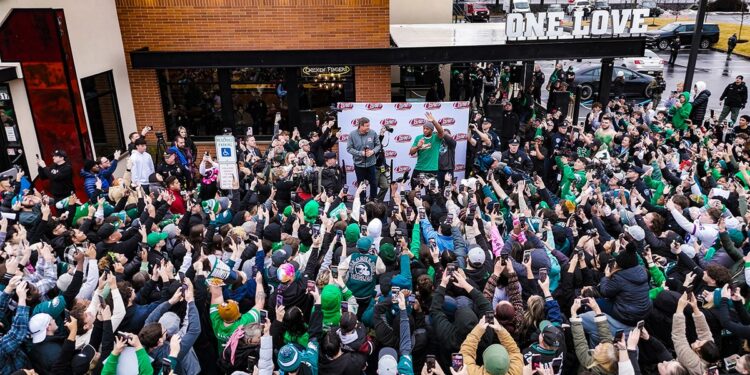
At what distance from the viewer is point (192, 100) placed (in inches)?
518

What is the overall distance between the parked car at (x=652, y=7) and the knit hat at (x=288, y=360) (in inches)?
1743

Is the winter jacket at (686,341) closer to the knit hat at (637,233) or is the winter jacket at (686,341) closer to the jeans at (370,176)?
the knit hat at (637,233)

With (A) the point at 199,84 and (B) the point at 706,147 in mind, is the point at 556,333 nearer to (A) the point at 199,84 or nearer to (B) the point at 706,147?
(B) the point at 706,147

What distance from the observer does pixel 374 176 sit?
1016cm

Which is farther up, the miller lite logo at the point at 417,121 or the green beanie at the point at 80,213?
the miller lite logo at the point at 417,121

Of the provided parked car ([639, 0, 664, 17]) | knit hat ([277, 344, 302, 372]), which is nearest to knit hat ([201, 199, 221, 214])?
knit hat ([277, 344, 302, 372])

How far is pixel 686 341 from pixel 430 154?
6.09 m

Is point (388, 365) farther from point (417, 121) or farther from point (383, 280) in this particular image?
point (417, 121)

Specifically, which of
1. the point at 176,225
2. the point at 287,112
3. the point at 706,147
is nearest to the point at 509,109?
the point at 706,147

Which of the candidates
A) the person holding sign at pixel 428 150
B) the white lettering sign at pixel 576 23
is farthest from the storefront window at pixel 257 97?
the white lettering sign at pixel 576 23

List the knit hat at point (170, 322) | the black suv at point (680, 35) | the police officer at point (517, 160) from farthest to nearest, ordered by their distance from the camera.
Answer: the black suv at point (680, 35) < the police officer at point (517, 160) < the knit hat at point (170, 322)

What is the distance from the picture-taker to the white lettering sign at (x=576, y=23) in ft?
40.2

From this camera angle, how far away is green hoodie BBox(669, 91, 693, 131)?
12.8 m

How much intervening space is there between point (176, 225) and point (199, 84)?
6977mm
